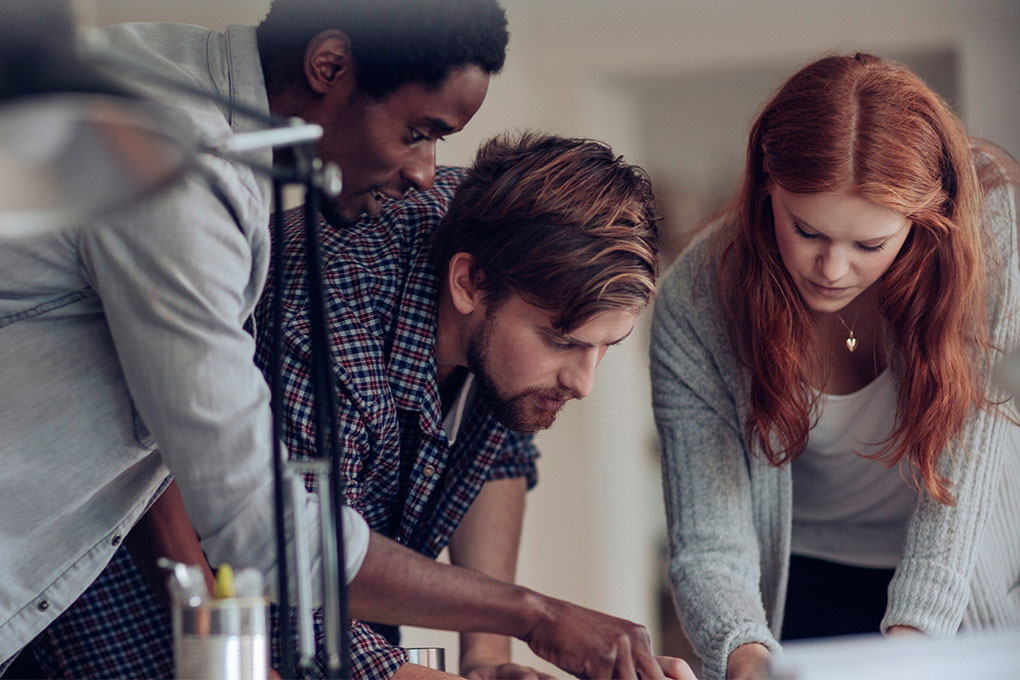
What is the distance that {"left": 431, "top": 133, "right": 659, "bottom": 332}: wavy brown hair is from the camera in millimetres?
1336

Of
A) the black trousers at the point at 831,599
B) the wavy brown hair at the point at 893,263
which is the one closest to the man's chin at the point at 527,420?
the wavy brown hair at the point at 893,263

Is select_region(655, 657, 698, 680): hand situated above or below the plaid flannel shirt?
below

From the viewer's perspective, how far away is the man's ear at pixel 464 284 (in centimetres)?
141

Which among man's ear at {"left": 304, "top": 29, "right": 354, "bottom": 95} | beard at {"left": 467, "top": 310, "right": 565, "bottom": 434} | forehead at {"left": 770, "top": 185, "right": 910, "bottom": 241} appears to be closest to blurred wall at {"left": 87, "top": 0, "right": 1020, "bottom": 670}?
beard at {"left": 467, "top": 310, "right": 565, "bottom": 434}

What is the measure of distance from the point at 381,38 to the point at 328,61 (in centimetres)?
7

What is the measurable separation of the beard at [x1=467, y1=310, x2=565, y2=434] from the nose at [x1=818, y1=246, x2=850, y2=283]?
373 mm

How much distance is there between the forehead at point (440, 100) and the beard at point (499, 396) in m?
0.27

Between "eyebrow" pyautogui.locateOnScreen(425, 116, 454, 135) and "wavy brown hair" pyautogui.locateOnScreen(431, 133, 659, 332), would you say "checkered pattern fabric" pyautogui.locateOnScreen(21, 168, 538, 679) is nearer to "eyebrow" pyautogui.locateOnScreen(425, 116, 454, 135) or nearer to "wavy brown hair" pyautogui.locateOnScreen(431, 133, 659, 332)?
"wavy brown hair" pyautogui.locateOnScreen(431, 133, 659, 332)

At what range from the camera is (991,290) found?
143 cm

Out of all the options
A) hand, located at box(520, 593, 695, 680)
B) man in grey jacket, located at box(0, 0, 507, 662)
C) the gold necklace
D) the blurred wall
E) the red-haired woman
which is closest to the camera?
man in grey jacket, located at box(0, 0, 507, 662)

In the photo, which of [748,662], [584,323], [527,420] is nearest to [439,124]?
[584,323]

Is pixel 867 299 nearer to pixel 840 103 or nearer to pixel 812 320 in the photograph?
pixel 812 320

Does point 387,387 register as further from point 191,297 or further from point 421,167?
point 191,297

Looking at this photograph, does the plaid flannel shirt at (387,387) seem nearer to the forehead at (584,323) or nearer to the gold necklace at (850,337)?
the forehead at (584,323)
